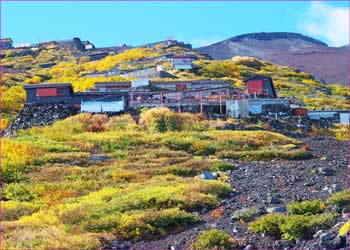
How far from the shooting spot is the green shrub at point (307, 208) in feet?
49.9

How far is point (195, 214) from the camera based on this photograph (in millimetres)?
17016

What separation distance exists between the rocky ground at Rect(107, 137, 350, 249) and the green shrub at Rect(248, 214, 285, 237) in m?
0.15

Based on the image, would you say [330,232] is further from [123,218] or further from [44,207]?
[44,207]

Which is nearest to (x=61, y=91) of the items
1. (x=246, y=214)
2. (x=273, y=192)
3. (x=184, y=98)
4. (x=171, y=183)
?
(x=184, y=98)

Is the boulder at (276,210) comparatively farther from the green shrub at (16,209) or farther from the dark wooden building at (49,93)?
the dark wooden building at (49,93)

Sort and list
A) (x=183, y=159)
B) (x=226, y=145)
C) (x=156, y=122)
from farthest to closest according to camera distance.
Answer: (x=156, y=122) < (x=226, y=145) < (x=183, y=159)

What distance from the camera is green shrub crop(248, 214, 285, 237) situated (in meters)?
14.1

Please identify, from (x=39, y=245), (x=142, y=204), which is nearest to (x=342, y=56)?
(x=142, y=204)

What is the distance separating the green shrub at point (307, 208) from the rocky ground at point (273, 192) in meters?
0.79

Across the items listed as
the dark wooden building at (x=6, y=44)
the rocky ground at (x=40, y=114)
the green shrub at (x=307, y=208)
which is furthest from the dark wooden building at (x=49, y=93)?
the dark wooden building at (x=6, y=44)

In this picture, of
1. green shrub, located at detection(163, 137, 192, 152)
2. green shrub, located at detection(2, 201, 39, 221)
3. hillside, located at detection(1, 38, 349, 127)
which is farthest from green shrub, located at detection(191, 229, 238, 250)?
hillside, located at detection(1, 38, 349, 127)

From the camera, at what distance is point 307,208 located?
603 inches

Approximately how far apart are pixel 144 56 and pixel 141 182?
79.9 meters

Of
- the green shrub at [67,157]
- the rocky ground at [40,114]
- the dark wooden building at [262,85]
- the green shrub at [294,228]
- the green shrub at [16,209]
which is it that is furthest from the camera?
the dark wooden building at [262,85]
